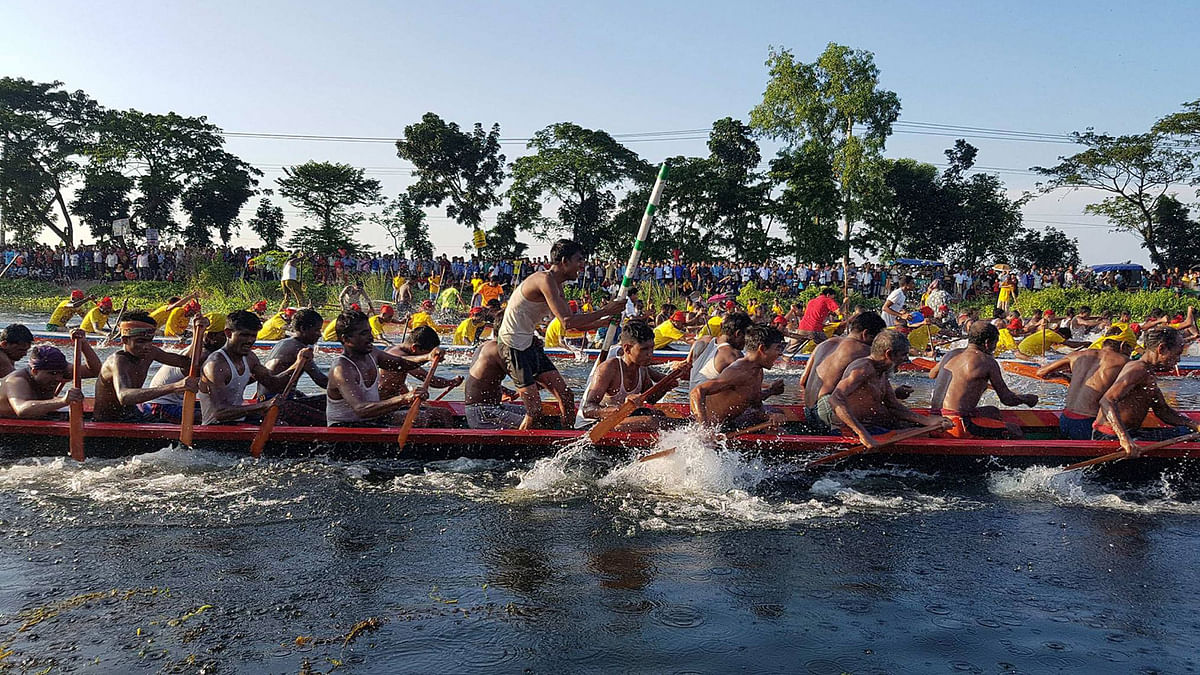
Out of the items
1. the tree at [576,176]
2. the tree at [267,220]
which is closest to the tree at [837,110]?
the tree at [576,176]

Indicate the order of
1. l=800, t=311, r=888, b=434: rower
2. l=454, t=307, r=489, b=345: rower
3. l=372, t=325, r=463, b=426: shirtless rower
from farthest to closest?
l=454, t=307, r=489, b=345: rower, l=372, t=325, r=463, b=426: shirtless rower, l=800, t=311, r=888, b=434: rower

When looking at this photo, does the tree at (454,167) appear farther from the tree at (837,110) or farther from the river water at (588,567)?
the river water at (588,567)

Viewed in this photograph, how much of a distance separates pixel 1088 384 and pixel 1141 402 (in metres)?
0.44

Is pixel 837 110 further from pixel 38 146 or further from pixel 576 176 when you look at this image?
pixel 38 146

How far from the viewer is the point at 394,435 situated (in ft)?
22.4

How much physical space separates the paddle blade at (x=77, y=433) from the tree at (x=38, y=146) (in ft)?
107

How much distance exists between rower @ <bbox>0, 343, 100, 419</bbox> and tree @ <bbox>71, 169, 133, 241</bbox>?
97.5 ft

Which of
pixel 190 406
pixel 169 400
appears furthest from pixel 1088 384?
→ pixel 169 400

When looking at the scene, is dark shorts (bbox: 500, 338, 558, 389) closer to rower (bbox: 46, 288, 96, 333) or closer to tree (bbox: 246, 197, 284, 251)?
rower (bbox: 46, 288, 96, 333)

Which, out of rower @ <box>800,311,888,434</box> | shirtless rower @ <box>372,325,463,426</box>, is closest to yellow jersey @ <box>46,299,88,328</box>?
shirtless rower @ <box>372,325,463,426</box>

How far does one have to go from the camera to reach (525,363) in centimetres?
676

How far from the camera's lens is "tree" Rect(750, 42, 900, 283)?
27938 millimetres

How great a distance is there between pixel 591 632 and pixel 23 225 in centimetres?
3882

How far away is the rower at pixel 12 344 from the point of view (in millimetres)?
7234
